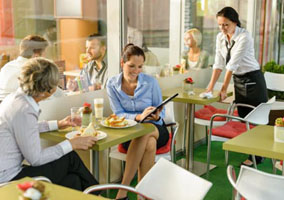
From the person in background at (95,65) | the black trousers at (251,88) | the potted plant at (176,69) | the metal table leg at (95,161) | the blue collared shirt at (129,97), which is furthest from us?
the potted plant at (176,69)

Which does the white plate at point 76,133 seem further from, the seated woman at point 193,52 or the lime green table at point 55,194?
the seated woman at point 193,52

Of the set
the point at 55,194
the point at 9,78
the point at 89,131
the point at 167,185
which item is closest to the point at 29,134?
the point at 89,131

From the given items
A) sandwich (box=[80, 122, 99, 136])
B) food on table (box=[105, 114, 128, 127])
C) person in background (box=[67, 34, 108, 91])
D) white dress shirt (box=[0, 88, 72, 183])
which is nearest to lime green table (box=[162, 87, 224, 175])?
person in background (box=[67, 34, 108, 91])

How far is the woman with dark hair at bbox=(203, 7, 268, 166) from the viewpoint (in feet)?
13.4

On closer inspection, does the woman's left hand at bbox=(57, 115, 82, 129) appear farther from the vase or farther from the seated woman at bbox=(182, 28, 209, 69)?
the seated woman at bbox=(182, 28, 209, 69)

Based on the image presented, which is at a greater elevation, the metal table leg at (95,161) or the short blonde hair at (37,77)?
the short blonde hair at (37,77)

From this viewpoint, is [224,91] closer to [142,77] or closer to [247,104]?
[247,104]

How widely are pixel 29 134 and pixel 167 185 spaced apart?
0.75 m

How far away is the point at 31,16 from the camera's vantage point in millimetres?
3164

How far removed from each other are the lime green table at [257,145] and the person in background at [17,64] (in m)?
1.43

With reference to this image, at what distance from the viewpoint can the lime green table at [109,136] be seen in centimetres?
262

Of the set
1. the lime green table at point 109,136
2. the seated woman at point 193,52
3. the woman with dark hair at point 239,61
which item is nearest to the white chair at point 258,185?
the lime green table at point 109,136

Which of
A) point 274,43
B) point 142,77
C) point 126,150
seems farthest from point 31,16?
point 274,43

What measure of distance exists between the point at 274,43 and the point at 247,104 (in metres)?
2.94
